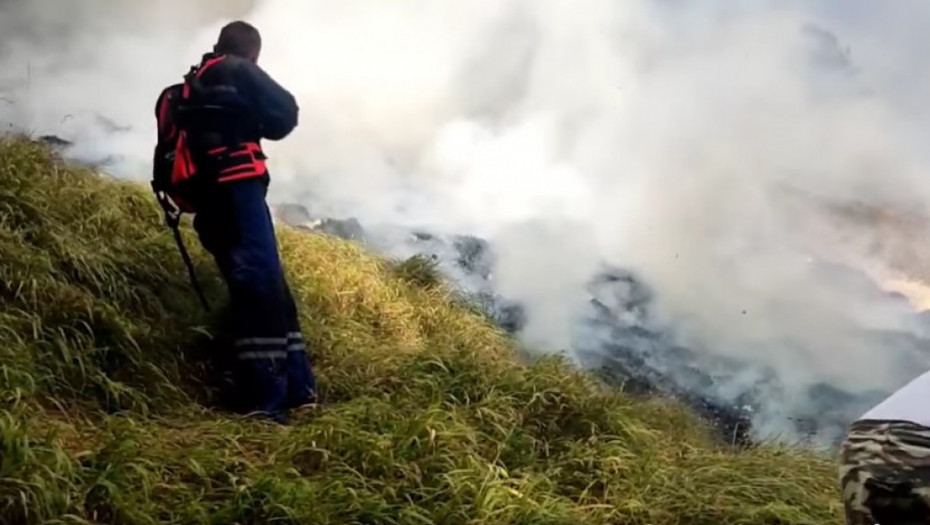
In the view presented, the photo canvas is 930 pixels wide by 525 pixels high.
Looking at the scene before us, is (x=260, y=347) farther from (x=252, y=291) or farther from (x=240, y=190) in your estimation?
(x=240, y=190)

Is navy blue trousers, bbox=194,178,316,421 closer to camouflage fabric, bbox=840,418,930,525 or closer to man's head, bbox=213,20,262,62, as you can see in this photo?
man's head, bbox=213,20,262,62

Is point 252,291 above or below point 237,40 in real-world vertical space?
below

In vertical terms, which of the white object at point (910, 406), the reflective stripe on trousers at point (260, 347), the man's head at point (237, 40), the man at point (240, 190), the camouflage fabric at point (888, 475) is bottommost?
the camouflage fabric at point (888, 475)

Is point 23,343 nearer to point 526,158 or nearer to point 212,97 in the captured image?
point 212,97

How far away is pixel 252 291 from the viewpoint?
3.85m

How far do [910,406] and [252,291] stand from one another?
2.74 metres

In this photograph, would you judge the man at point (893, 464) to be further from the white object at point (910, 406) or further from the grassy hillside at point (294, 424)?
the grassy hillside at point (294, 424)

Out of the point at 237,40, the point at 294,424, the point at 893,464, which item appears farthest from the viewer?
the point at 237,40

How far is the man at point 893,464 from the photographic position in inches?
59.1

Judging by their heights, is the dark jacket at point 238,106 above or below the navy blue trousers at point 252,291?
above

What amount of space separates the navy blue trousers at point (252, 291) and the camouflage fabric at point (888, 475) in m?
2.58

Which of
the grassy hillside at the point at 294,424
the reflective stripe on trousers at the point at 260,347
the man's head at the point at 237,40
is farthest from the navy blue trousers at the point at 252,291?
the man's head at the point at 237,40

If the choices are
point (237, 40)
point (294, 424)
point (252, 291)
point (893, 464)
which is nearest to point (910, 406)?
point (893, 464)

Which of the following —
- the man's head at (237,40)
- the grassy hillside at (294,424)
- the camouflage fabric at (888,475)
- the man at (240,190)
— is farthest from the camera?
the man's head at (237,40)
